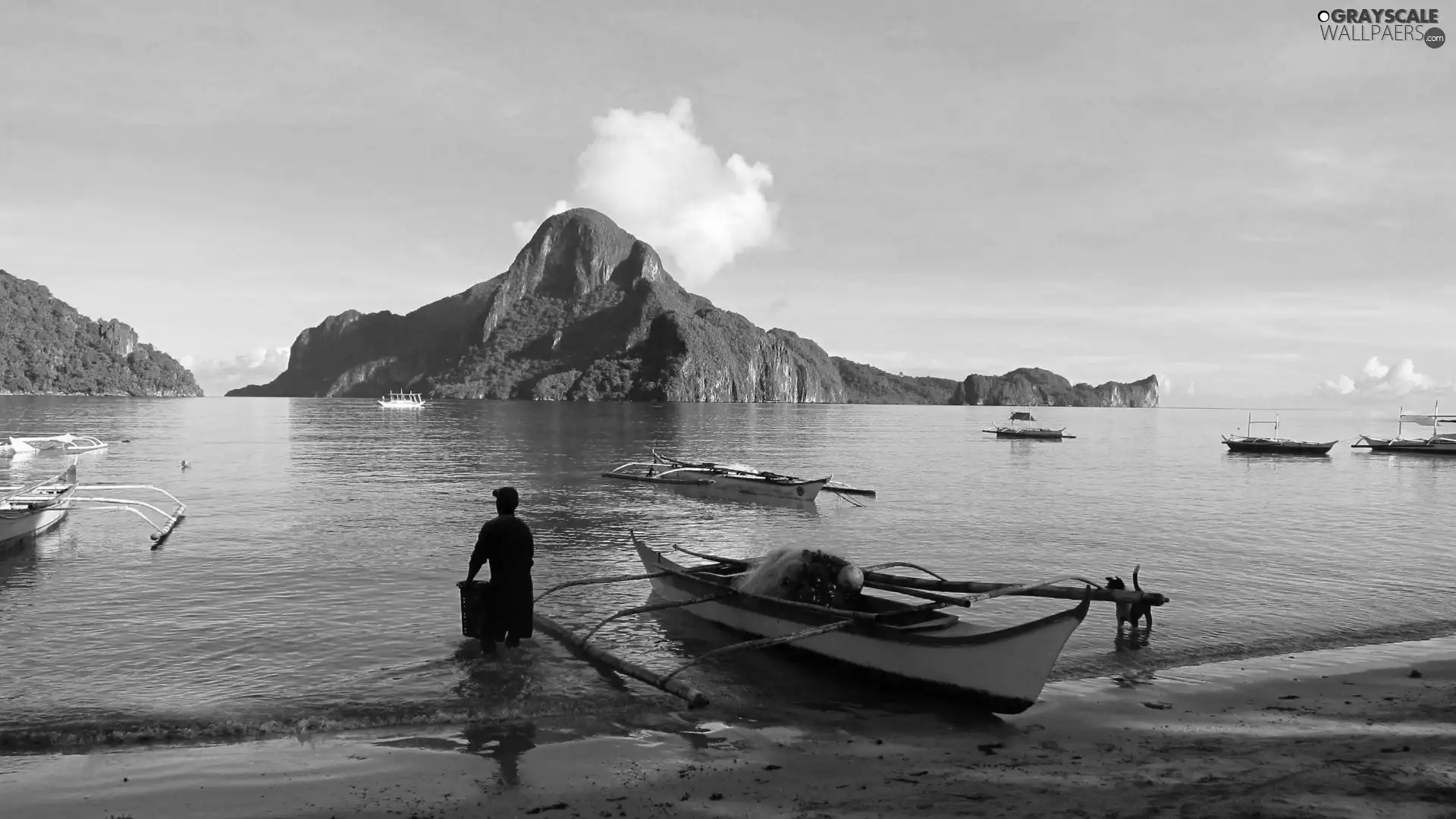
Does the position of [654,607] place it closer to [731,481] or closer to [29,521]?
[29,521]

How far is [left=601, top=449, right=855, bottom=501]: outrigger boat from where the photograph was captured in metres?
32.7

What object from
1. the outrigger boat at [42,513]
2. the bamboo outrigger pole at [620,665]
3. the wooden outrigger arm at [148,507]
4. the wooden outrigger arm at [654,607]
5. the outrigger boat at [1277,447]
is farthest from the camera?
the outrigger boat at [1277,447]

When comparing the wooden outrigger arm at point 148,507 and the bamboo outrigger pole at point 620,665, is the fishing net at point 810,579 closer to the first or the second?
the bamboo outrigger pole at point 620,665

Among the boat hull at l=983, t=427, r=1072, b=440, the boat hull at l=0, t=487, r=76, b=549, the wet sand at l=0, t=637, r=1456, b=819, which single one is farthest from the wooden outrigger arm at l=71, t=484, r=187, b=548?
the boat hull at l=983, t=427, r=1072, b=440

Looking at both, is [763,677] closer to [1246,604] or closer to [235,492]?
[1246,604]

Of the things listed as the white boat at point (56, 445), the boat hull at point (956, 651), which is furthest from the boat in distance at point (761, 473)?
the white boat at point (56, 445)

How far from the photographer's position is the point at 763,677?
11141mm

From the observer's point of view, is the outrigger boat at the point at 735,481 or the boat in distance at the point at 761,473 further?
the boat in distance at the point at 761,473

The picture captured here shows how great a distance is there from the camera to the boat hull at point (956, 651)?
8.84 m

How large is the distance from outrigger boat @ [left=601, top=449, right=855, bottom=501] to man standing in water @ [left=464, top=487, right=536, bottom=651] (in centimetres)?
2120

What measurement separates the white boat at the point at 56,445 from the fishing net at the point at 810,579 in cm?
5369

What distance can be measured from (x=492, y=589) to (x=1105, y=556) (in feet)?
57.3

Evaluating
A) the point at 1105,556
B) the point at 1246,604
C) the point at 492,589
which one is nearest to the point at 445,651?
the point at 492,589

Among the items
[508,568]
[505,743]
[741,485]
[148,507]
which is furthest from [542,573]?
[741,485]
